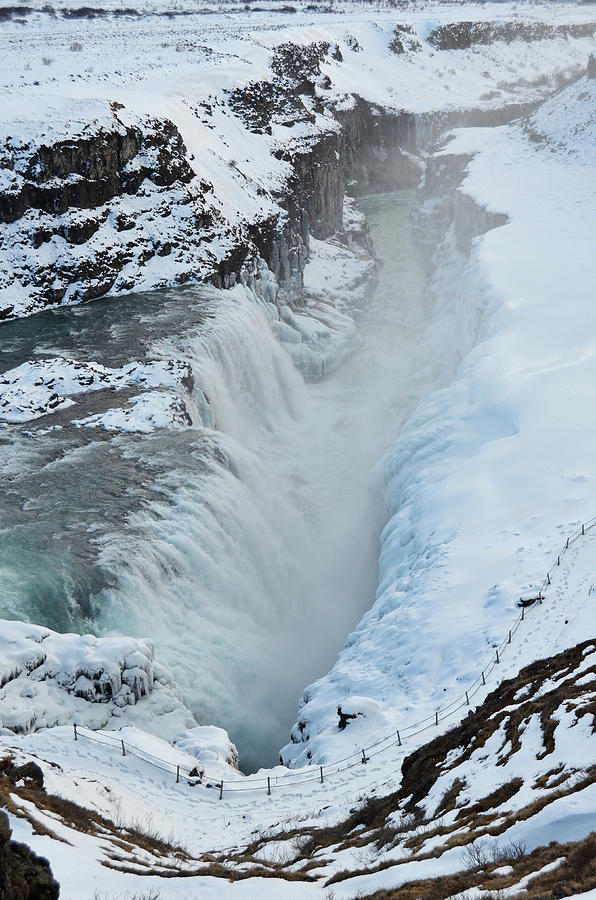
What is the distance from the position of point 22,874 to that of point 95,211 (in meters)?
33.1

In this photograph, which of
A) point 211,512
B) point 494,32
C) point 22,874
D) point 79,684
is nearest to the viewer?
point 22,874

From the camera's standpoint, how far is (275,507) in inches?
1168

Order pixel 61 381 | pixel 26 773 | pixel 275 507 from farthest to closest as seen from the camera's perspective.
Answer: pixel 275 507
pixel 61 381
pixel 26 773

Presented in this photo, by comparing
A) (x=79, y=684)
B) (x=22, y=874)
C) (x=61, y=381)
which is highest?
(x=61, y=381)

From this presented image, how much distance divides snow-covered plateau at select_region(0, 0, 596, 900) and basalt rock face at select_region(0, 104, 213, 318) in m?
0.15

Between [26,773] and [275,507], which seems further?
[275,507]

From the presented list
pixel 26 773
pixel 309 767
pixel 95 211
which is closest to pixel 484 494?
pixel 309 767

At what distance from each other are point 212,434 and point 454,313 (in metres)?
20.5

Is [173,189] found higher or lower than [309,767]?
higher

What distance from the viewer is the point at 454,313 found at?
140 feet

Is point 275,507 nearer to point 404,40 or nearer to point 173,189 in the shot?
point 173,189

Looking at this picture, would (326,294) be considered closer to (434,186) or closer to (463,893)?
(434,186)

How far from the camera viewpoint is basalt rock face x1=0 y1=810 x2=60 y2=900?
8023 millimetres

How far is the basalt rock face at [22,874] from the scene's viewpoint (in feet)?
26.3
